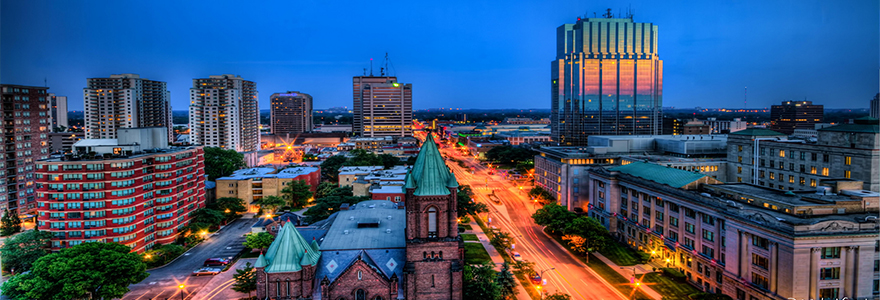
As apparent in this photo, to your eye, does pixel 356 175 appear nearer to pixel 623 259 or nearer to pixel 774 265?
pixel 623 259

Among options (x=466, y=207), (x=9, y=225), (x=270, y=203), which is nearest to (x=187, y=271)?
(x=270, y=203)

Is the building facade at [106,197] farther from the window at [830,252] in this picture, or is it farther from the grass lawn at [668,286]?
the window at [830,252]

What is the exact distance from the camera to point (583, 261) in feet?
262

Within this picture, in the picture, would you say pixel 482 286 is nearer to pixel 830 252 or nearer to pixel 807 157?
pixel 830 252

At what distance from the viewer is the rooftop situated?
56.1 meters

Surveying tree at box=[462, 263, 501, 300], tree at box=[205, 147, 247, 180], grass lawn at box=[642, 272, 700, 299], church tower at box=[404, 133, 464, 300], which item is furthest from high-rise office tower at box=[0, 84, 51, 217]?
grass lawn at box=[642, 272, 700, 299]

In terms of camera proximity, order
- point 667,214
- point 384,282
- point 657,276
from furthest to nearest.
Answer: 1. point 667,214
2. point 657,276
3. point 384,282

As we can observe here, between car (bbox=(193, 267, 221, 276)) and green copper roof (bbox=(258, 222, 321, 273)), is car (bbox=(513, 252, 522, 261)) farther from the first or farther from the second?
car (bbox=(193, 267, 221, 276))

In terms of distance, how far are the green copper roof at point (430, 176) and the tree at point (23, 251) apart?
62.5 m

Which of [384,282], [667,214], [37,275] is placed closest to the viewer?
[384,282]

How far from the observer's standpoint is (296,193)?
120750 millimetres

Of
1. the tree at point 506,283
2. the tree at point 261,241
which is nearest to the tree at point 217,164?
the tree at point 261,241

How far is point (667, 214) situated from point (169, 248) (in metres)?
84.2

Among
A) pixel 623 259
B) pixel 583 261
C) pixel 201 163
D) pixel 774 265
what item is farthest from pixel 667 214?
pixel 201 163
